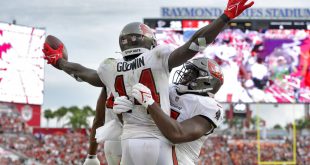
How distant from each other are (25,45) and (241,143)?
10.9m

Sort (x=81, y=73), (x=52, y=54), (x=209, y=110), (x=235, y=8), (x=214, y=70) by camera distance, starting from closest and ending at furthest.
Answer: (x=235, y=8) < (x=209, y=110) < (x=214, y=70) < (x=81, y=73) < (x=52, y=54)

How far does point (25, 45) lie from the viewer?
27.9 meters

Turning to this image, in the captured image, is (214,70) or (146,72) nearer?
(146,72)

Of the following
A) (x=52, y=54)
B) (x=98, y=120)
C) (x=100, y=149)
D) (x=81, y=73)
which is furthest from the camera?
(x=100, y=149)

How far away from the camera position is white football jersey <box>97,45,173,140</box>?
4078 mm

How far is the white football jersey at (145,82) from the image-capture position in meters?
4.08

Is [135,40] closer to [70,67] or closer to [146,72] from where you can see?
[146,72]

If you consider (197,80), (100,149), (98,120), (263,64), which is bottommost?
(100,149)

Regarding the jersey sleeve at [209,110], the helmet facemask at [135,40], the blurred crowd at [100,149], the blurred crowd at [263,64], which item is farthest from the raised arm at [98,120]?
the blurred crowd at [100,149]

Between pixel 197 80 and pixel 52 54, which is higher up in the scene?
pixel 52 54

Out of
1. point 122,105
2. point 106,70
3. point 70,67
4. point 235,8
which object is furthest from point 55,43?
point 235,8

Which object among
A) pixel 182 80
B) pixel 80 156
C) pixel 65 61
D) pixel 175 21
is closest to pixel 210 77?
pixel 182 80

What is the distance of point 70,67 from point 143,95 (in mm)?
909

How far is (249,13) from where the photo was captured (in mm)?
26078
